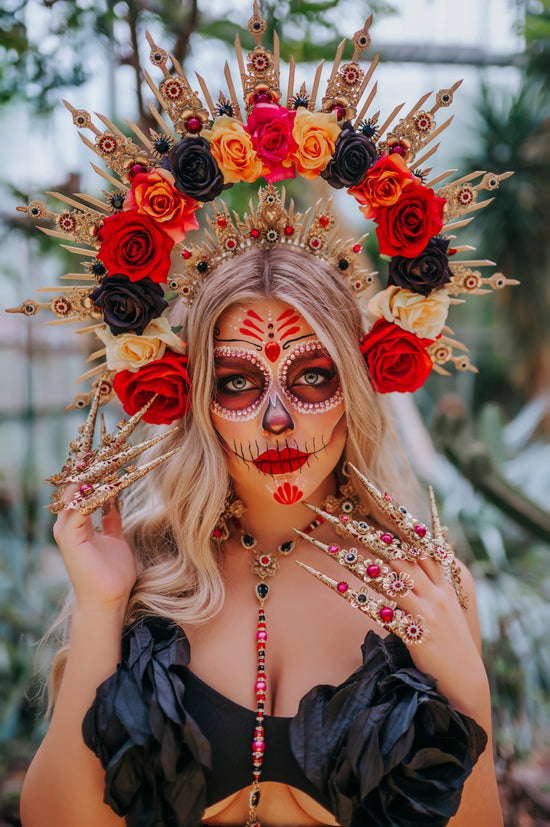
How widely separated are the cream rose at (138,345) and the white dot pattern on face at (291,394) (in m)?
0.30

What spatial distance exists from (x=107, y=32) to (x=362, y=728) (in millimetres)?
3032

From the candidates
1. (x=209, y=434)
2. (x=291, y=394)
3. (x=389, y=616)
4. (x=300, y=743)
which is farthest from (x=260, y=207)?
(x=300, y=743)

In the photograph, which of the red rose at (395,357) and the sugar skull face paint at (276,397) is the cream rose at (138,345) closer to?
the sugar skull face paint at (276,397)

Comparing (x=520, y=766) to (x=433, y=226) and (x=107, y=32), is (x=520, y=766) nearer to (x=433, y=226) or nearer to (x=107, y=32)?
(x=433, y=226)

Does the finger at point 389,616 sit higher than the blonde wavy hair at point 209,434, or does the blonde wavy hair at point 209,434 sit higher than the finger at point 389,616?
the blonde wavy hair at point 209,434

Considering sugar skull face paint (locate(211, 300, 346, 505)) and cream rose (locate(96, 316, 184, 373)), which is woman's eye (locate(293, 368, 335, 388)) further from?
cream rose (locate(96, 316, 184, 373))

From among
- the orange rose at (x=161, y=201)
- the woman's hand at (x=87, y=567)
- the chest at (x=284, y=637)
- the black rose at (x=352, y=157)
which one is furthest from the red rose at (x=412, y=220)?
the woman's hand at (x=87, y=567)

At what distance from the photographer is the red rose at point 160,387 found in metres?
1.78

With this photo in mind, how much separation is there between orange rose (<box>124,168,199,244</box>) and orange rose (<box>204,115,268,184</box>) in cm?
12

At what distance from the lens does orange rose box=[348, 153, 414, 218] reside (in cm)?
170

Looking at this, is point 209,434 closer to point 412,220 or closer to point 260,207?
point 260,207

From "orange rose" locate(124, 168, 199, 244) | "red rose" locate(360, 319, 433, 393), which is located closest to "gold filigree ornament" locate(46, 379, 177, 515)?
"orange rose" locate(124, 168, 199, 244)

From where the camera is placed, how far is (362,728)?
1.51m

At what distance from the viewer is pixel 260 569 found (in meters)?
1.90
